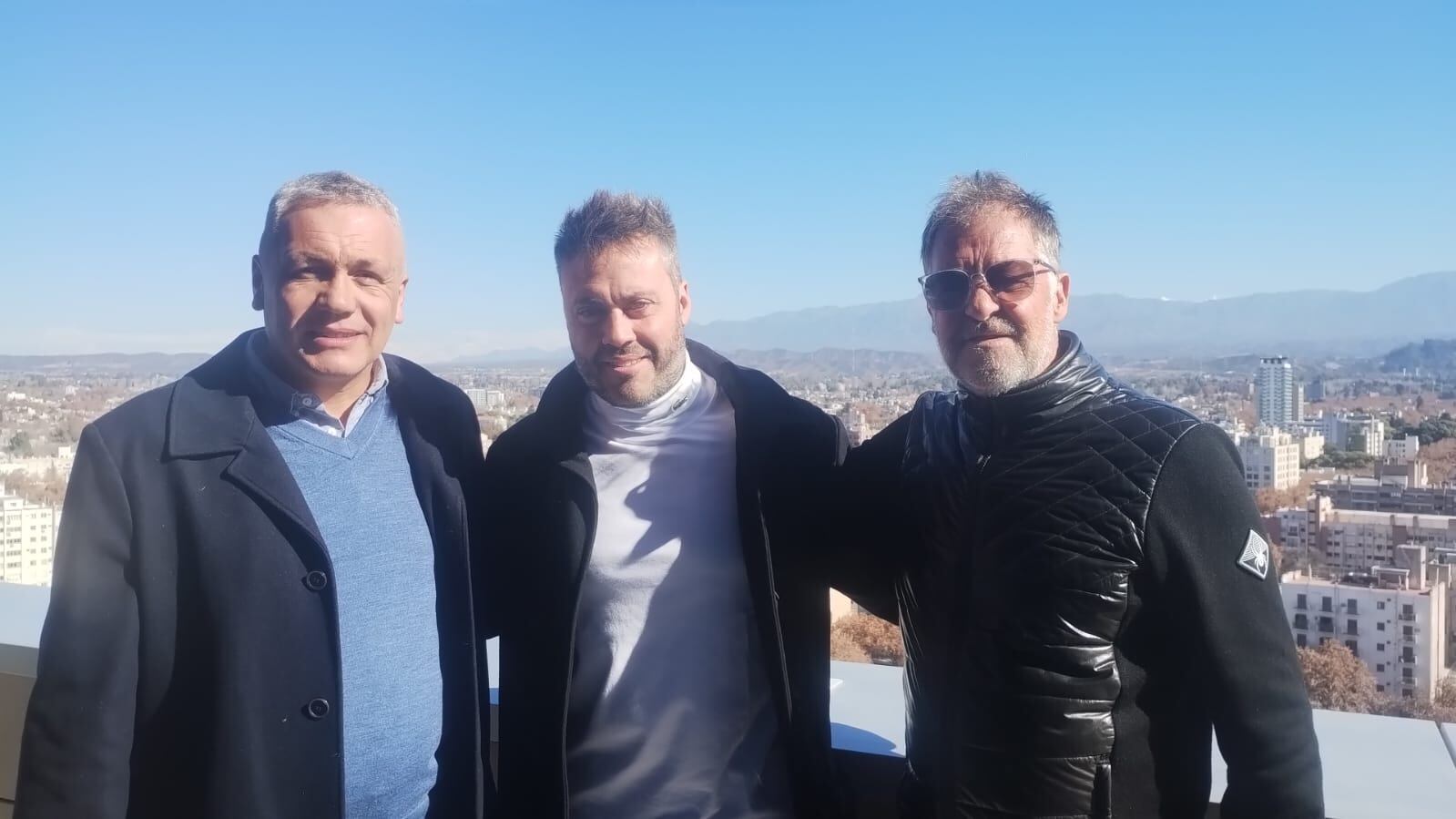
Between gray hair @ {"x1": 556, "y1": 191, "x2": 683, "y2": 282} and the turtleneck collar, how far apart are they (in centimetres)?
29

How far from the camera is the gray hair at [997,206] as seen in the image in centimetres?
184

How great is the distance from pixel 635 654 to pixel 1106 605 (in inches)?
38.7

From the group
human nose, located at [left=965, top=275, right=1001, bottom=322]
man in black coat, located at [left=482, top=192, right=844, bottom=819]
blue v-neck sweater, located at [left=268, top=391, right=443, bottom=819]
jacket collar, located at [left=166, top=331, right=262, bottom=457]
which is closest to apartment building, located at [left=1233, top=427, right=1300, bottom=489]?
human nose, located at [left=965, top=275, right=1001, bottom=322]

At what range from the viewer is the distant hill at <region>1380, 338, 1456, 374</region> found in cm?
320

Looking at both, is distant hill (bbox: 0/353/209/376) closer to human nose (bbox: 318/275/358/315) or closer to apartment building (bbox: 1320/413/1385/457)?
human nose (bbox: 318/275/358/315)

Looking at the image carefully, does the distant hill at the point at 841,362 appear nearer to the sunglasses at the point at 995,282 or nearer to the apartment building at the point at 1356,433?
the sunglasses at the point at 995,282

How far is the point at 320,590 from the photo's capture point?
174 cm

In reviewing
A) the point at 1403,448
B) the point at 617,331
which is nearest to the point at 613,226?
the point at 617,331

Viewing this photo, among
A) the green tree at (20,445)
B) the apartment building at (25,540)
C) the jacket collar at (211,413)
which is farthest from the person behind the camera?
the green tree at (20,445)

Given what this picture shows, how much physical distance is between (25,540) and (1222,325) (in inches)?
220

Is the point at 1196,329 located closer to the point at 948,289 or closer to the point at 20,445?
the point at 948,289

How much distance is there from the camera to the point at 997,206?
1836mm

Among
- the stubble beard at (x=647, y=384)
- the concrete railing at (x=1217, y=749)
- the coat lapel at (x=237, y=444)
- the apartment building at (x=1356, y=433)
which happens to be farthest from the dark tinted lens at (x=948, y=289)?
the apartment building at (x=1356, y=433)

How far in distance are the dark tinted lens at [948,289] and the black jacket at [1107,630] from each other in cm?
23
